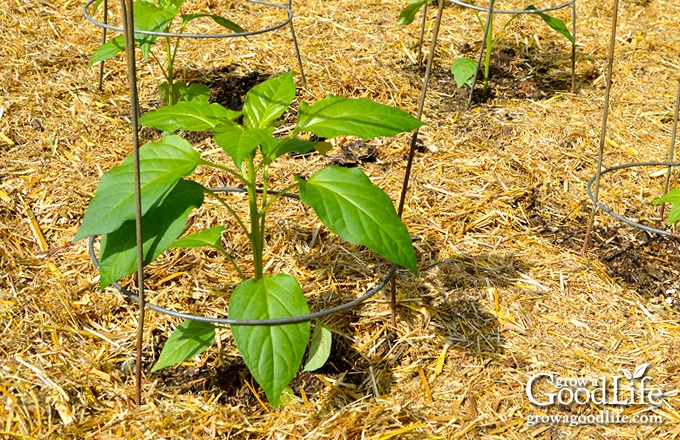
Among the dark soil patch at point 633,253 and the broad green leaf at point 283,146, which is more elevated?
the broad green leaf at point 283,146

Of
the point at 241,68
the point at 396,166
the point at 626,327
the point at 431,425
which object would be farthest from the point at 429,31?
the point at 431,425

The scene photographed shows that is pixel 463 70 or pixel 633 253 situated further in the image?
pixel 463 70

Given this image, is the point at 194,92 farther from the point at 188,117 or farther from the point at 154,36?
the point at 188,117

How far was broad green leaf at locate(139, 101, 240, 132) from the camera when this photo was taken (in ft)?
4.98

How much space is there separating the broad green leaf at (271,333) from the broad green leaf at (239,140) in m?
0.31

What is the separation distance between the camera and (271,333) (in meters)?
1.45

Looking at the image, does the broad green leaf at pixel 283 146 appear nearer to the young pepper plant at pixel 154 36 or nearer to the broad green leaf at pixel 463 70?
the young pepper plant at pixel 154 36

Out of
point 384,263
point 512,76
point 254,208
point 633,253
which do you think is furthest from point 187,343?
point 512,76

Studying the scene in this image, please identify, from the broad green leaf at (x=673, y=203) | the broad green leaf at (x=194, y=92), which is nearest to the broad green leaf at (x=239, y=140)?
the broad green leaf at (x=673, y=203)

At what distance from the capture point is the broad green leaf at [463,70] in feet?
10.2

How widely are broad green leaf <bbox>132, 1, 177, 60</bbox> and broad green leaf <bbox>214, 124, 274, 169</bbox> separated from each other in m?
1.13

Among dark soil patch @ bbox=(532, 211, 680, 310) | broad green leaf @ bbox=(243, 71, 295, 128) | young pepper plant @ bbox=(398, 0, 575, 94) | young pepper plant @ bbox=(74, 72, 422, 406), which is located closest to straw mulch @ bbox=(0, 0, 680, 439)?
dark soil patch @ bbox=(532, 211, 680, 310)

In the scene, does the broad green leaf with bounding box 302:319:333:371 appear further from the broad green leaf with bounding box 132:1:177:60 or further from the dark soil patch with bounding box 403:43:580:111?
the dark soil patch with bounding box 403:43:580:111

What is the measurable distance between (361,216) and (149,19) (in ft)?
4.71
